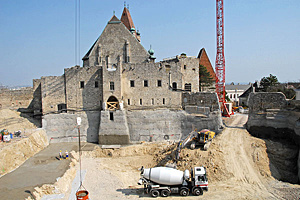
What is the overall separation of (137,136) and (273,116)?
16.4 meters

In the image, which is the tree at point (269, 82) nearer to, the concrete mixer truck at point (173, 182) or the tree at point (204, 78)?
the tree at point (204, 78)

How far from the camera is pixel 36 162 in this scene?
966 inches

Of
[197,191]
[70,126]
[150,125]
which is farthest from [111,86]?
[197,191]

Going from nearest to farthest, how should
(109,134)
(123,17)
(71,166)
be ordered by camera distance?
(71,166)
(109,134)
(123,17)

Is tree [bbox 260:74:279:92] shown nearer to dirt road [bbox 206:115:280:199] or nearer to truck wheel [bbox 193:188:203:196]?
dirt road [bbox 206:115:280:199]

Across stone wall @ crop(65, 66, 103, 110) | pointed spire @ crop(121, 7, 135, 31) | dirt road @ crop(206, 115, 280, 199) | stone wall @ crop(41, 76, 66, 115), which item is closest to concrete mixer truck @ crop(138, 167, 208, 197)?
dirt road @ crop(206, 115, 280, 199)

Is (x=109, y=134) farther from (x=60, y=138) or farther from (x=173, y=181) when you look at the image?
(x=173, y=181)

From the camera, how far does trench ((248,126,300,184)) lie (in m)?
21.7

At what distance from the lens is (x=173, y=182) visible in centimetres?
1762

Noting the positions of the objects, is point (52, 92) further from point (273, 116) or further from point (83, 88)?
point (273, 116)

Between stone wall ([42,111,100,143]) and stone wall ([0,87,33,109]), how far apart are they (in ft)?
27.2

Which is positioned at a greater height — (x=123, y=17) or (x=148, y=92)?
(x=123, y=17)

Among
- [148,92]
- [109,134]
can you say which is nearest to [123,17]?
[148,92]

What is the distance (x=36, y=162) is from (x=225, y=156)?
735 inches
